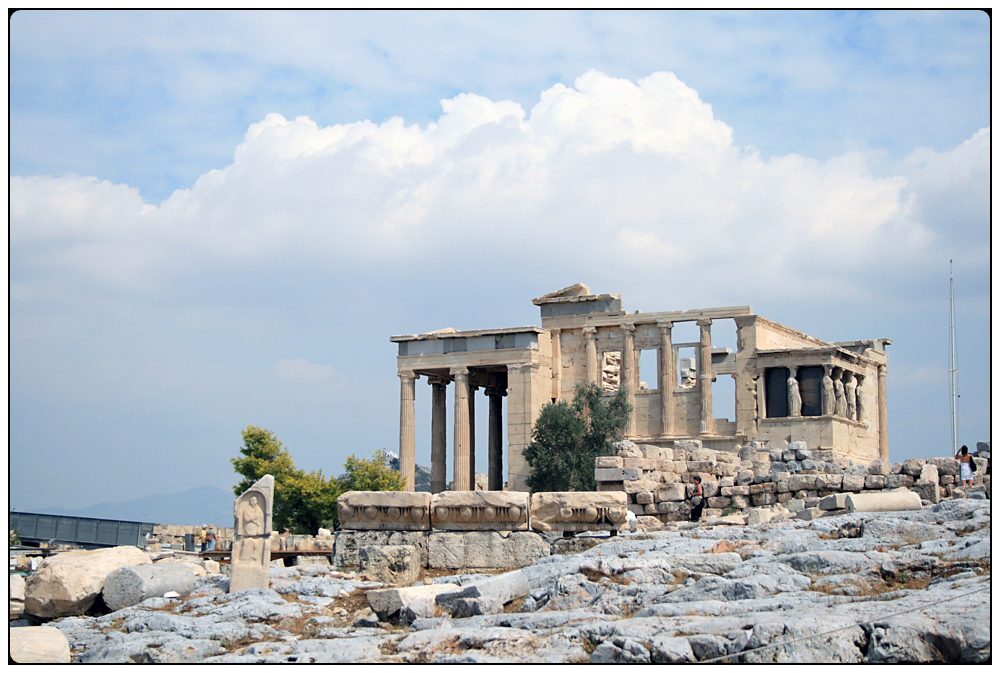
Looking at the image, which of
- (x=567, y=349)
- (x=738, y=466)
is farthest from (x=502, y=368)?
(x=738, y=466)

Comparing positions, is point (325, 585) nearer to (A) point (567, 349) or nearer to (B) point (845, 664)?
(B) point (845, 664)

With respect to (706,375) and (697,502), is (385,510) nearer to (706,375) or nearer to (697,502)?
(697,502)

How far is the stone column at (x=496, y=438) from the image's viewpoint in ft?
148

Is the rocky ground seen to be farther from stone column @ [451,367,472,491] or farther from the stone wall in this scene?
stone column @ [451,367,472,491]

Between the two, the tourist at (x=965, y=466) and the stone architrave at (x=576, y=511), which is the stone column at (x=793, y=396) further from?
the stone architrave at (x=576, y=511)

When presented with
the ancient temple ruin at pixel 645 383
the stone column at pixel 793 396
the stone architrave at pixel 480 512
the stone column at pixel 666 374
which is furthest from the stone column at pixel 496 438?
the stone architrave at pixel 480 512

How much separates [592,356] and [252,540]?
3069 cm

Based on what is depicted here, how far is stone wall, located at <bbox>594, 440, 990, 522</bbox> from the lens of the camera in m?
18.3

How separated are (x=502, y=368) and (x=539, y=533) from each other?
30.1 m

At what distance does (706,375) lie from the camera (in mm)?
41219

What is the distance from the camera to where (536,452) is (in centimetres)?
3919

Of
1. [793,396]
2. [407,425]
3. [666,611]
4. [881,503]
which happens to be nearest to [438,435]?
[407,425]

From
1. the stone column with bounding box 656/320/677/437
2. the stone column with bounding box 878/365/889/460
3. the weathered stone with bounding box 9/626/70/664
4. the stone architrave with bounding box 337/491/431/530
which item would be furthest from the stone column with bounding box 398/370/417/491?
the weathered stone with bounding box 9/626/70/664

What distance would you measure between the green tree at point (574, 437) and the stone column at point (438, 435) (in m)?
4.74
